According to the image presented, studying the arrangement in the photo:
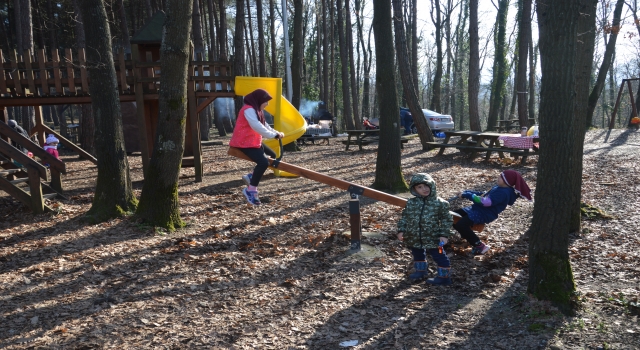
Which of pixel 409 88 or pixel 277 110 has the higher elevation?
pixel 409 88

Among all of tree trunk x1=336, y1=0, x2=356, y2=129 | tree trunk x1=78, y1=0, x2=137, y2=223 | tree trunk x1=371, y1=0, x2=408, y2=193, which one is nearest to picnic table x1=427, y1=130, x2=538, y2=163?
tree trunk x1=371, y1=0, x2=408, y2=193

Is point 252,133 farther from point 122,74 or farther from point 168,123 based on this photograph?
point 122,74

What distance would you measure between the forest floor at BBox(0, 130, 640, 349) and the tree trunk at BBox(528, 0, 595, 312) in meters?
0.27

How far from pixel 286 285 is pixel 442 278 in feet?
5.54

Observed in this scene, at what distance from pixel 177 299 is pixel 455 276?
3.01m

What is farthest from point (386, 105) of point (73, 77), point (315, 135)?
point (315, 135)

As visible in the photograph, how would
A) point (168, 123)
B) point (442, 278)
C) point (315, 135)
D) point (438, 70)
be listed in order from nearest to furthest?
point (442, 278) < point (168, 123) < point (315, 135) < point (438, 70)

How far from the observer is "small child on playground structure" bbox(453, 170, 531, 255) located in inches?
237

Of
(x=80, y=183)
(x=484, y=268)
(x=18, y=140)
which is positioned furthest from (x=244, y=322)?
(x=80, y=183)

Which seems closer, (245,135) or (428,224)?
(428,224)

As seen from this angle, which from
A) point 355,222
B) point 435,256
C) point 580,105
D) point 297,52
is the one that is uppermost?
point 297,52

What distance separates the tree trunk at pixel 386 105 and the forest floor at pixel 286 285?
830mm

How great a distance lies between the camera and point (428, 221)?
210 inches

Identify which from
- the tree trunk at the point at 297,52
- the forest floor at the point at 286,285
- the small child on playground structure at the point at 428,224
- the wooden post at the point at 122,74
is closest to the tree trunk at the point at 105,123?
the forest floor at the point at 286,285
